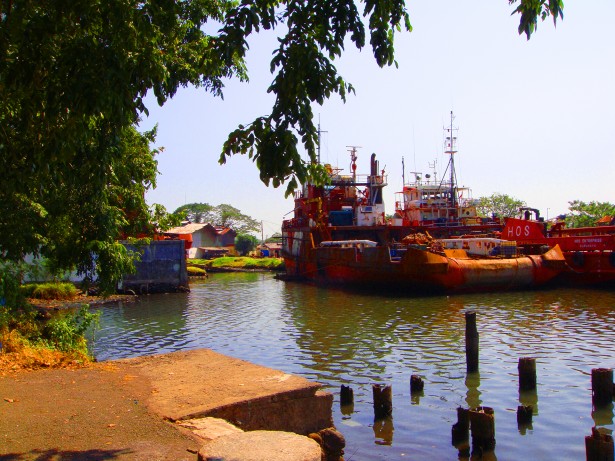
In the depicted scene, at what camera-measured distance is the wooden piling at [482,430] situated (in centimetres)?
739

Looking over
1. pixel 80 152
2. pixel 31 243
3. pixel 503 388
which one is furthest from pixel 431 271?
pixel 80 152

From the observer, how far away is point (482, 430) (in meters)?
7.42

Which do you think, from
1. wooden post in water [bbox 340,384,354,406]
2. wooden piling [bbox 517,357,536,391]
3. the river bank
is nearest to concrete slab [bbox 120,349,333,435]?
the river bank

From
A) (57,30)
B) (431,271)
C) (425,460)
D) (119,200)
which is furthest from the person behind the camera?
(431,271)

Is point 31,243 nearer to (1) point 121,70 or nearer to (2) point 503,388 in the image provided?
(1) point 121,70

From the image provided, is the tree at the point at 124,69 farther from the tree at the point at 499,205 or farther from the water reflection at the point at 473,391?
the tree at the point at 499,205

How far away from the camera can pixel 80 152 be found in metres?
6.98

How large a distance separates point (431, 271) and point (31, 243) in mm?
16816

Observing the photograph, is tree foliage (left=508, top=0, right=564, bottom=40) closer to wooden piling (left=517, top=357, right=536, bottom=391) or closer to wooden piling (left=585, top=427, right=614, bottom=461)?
wooden piling (left=585, top=427, right=614, bottom=461)

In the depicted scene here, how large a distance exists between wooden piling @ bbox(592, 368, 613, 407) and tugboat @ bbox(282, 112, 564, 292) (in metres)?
14.1

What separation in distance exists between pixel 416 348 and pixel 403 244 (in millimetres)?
17252

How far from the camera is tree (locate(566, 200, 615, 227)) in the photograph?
52.7 meters

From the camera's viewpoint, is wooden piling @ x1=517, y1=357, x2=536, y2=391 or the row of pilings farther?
wooden piling @ x1=517, y1=357, x2=536, y2=391

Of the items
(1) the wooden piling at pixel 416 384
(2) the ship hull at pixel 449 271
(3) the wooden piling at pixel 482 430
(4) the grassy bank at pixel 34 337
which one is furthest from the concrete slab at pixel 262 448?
(2) the ship hull at pixel 449 271
